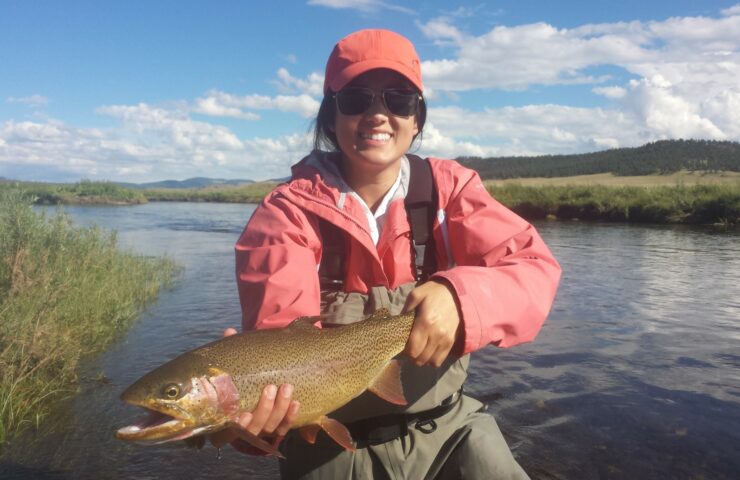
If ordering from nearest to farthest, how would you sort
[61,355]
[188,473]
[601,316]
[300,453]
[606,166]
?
1. [300,453]
2. [188,473]
3. [61,355]
4. [601,316]
5. [606,166]

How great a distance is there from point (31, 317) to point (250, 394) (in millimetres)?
5473

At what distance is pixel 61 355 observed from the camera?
7633mm

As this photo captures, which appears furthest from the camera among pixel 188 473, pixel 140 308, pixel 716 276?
pixel 716 276

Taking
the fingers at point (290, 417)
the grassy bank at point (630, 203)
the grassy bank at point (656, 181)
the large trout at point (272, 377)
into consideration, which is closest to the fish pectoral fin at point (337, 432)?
the large trout at point (272, 377)

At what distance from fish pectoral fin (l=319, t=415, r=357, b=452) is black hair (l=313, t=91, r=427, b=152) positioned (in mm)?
1835

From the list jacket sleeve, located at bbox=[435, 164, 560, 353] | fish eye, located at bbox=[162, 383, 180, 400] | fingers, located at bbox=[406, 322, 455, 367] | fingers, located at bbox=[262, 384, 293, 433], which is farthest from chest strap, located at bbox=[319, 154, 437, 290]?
fish eye, located at bbox=[162, 383, 180, 400]

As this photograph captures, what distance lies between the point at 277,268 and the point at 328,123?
4.23ft

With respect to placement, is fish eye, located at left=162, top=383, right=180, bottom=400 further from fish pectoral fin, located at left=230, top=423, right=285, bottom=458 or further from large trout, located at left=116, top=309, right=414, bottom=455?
fish pectoral fin, located at left=230, top=423, right=285, bottom=458

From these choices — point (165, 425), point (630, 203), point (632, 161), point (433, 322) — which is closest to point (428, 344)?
point (433, 322)

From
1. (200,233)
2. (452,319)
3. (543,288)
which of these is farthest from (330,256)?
(200,233)

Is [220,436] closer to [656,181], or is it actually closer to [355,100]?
[355,100]

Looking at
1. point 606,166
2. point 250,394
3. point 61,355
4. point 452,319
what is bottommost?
point 61,355

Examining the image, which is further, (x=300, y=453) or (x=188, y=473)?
(x=188, y=473)

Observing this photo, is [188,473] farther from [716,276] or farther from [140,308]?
Result: [716,276]
